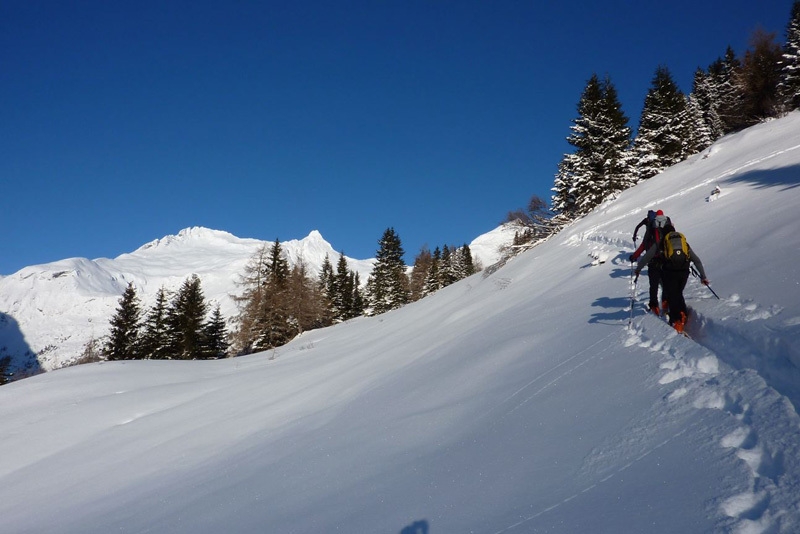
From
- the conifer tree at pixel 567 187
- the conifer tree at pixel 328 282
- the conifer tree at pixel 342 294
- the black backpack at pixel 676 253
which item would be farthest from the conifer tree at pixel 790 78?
the conifer tree at pixel 342 294

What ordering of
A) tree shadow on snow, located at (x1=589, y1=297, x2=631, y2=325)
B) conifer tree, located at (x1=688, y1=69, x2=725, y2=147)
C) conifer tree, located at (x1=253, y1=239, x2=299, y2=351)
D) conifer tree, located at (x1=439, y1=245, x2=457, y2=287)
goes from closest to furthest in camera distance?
tree shadow on snow, located at (x1=589, y1=297, x2=631, y2=325) → conifer tree, located at (x1=253, y1=239, x2=299, y2=351) → conifer tree, located at (x1=688, y1=69, x2=725, y2=147) → conifer tree, located at (x1=439, y1=245, x2=457, y2=287)

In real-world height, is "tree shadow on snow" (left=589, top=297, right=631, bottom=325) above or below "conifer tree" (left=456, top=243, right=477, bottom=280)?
below

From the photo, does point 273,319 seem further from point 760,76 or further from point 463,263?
point 760,76

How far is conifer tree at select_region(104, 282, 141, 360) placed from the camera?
34594 millimetres

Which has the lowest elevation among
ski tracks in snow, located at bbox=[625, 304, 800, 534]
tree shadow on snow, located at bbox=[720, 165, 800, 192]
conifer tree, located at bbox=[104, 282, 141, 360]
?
ski tracks in snow, located at bbox=[625, 304, 800, 534]

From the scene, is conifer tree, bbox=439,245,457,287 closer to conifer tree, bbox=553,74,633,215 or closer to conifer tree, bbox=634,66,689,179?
conifer tree, bbox=553,74,633,215

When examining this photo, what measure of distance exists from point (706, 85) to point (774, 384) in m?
52.7

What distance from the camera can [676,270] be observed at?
20.2ft

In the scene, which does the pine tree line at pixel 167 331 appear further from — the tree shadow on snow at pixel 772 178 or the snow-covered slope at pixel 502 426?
the tree shadow on snow at pixel 772 178

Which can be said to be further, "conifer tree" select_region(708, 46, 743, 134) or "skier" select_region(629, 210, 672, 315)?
"conifer tree" select_region(708, 46, 743, 134)

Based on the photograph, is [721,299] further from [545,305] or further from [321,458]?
[321,458]

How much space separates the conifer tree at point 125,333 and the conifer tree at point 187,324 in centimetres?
261

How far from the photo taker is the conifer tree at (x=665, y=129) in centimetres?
3219

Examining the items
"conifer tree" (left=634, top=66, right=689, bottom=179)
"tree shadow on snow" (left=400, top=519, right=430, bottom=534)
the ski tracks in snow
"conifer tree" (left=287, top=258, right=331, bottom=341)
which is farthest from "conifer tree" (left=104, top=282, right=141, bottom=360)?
"conifer tree" (left=634, top=66, right=689, bottom=179)
